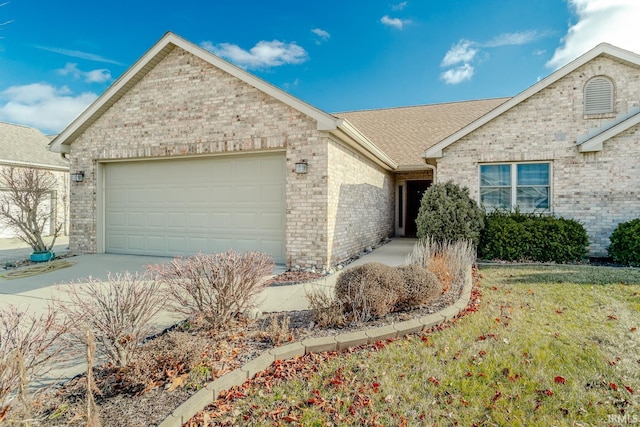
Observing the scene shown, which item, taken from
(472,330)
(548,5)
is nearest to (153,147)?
(472,330)

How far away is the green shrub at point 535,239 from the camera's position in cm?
845

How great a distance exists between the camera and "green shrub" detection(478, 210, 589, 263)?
8.45 m

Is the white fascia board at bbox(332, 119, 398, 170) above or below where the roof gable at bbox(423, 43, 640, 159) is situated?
below

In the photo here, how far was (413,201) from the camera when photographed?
16.3 metres

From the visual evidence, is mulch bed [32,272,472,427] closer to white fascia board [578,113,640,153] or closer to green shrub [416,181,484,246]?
green shrub [416,181,484,246]

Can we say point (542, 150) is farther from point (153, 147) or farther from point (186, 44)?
point (153, 147)

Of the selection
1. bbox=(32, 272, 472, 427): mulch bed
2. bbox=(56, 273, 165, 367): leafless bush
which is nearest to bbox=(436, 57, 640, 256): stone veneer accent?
bbox=(32, 272, 472, 427): mulch bed

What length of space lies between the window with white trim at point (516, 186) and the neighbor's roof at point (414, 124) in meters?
3.85

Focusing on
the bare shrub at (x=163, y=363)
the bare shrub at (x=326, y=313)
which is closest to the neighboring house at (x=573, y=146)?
the bare shrub at (x=326, y=313)

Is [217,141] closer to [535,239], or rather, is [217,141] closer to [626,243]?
[535,239]

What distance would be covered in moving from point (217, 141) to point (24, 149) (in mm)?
14688

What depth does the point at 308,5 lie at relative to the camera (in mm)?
10516

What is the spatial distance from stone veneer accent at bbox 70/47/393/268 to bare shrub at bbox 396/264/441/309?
2848 millimetres

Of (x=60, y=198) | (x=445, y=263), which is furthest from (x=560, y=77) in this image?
(x=60, y=198)
